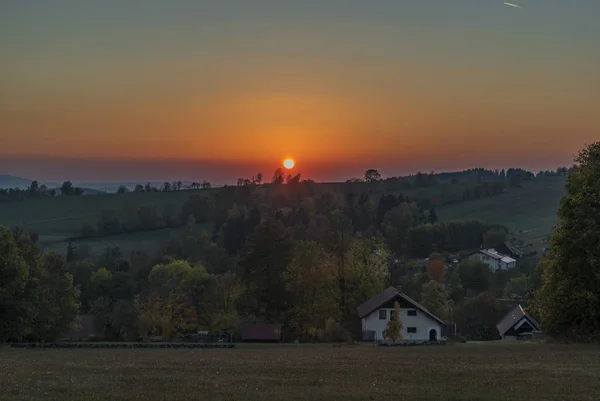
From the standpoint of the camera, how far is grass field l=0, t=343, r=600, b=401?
806 inches

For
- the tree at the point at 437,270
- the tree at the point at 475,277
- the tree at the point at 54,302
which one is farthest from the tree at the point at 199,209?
the tree at the point at 54,302

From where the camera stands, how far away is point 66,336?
67.6 m

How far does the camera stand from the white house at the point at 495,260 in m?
142

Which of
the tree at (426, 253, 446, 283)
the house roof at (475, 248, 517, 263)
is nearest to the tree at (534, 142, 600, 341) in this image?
the tree at (426, 253, 446, 283)

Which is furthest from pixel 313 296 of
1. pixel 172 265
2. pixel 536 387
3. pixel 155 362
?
pixel 536 387

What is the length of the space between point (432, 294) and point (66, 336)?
156 ft

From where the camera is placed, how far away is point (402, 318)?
230 feet

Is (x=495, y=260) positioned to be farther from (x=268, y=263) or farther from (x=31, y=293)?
(x=31, y=293)

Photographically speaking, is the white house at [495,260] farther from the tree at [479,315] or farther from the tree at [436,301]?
the tree at [436,301]

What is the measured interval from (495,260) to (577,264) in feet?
348

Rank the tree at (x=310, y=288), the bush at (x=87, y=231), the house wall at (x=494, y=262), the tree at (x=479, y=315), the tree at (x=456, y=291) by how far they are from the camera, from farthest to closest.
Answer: the bush at (x=87, y=231) < the house wall at (x=494, y=262) < the tree at (x=456, y=291) < the tree at (x=479, y=315) < the tree at (x=310, y=288)

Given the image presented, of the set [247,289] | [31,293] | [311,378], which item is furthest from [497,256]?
[311,378]

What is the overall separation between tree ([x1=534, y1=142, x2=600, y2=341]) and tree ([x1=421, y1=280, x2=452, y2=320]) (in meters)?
42.4

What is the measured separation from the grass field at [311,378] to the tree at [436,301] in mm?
53291
